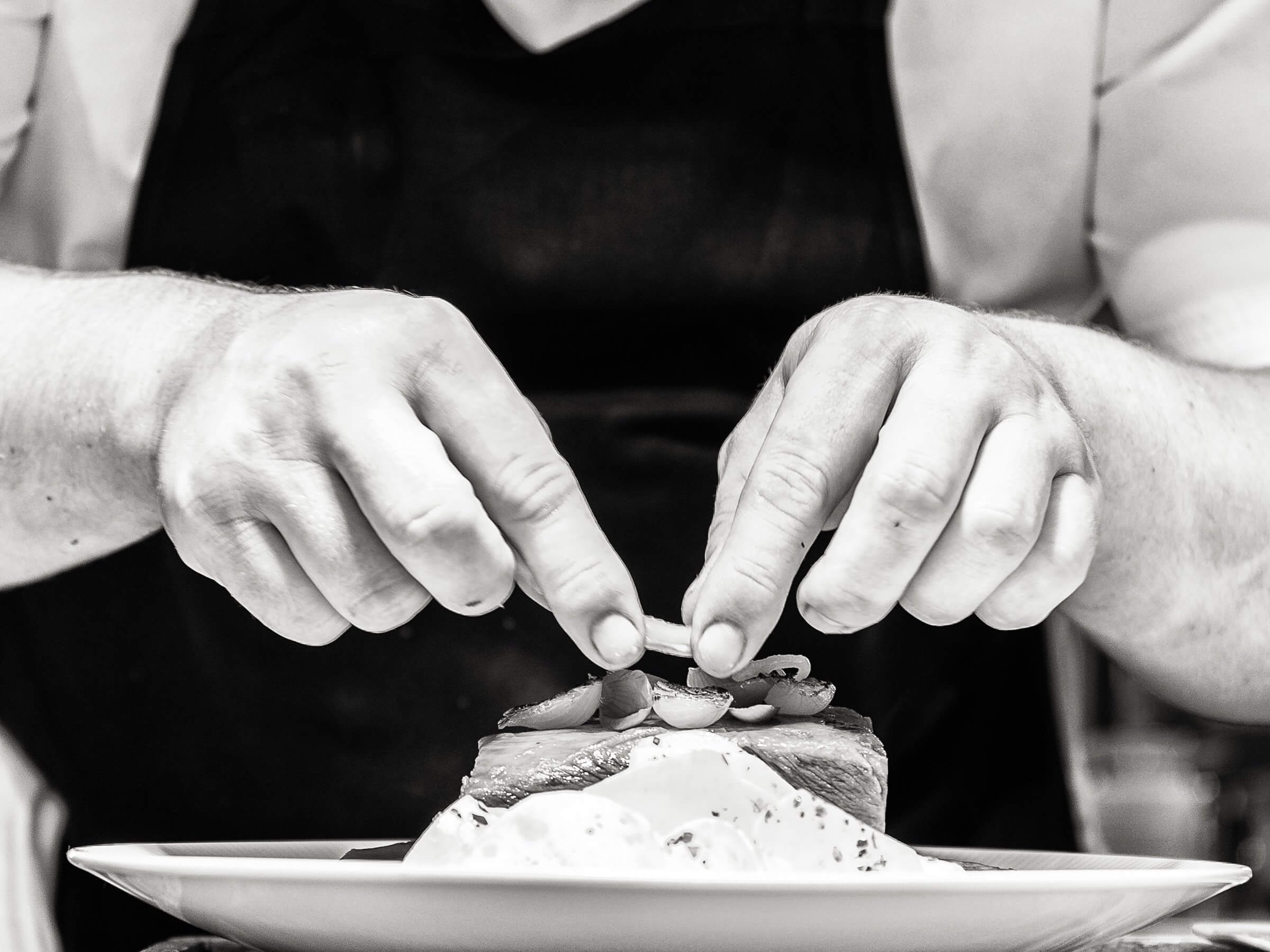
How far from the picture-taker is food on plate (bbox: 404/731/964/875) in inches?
28.2

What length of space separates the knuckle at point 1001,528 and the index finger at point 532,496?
8.8 inches

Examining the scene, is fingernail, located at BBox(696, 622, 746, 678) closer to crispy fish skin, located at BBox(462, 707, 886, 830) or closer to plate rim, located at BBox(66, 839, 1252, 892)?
crispy fish skin, located at BBox(462, 707, 886, 830)

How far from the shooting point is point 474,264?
151cm

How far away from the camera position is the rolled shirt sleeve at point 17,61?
145cm

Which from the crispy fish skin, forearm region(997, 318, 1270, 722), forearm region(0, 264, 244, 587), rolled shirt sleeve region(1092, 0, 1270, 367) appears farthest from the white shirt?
the crispy fish skin

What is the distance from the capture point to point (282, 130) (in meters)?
1.51

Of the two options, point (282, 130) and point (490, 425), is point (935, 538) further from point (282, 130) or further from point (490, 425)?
point (282, 130)

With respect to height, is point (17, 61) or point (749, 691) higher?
Result: point (17, 61)

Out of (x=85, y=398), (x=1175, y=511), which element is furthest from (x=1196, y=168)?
(x=85, y=398)

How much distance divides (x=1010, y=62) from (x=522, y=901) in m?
1.21

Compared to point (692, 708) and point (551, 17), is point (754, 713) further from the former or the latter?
point (551, 17)

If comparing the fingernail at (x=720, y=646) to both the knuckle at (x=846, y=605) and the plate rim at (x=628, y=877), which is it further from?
the plate rim at (x=628, y=877)

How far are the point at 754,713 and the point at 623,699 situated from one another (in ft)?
0.33

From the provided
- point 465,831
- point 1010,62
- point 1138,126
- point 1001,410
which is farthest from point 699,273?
point 465,831
